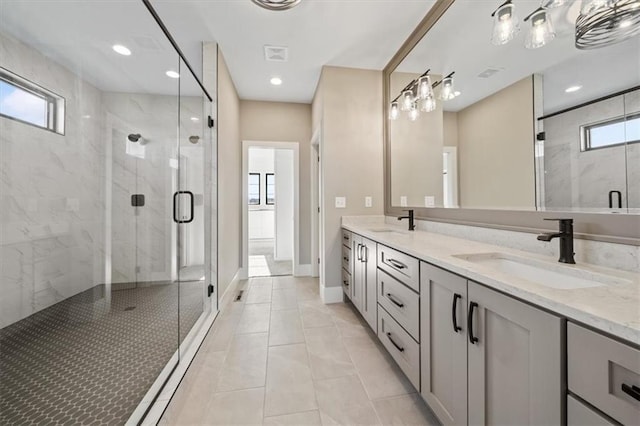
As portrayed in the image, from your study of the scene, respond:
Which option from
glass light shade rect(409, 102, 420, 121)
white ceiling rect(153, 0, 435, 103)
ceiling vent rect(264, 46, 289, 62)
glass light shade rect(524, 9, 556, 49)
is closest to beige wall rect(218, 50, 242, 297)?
white ceiling rect(153, 0, 435, 103)

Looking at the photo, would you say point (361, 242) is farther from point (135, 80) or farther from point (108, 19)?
point (135, 80)

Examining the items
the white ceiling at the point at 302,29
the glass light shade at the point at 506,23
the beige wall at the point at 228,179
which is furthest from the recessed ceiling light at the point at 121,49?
the glass light shade at the point at 506,23

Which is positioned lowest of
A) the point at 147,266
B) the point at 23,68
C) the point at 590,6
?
the point at 147,266

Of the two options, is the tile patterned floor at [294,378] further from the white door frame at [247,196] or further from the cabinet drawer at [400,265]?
the white door frame at [247,196]

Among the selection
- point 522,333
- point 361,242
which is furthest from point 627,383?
point 361,242

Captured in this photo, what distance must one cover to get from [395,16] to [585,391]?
101 inches

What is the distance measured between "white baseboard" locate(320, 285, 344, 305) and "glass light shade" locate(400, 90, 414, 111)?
2.07 meters

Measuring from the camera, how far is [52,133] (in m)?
1.93

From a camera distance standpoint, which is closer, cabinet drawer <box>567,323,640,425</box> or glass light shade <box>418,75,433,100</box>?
cabinet drawer <box>567,323,640,425</box>

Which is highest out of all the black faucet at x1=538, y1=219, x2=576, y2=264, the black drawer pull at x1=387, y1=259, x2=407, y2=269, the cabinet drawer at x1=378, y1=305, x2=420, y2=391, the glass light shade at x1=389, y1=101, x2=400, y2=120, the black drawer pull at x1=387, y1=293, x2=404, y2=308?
the glass light shade at x1=389, y1=101, x2=400, y2=120

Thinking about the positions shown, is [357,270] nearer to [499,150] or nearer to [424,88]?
[499,150]

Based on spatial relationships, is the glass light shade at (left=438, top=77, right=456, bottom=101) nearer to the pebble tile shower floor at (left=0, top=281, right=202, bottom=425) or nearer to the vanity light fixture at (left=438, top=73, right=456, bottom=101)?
the vanity light fixture at (left=438, top=73, right=456, bottom=101)

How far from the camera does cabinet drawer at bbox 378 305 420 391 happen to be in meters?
1.29

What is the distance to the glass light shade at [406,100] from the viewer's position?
2379mm
